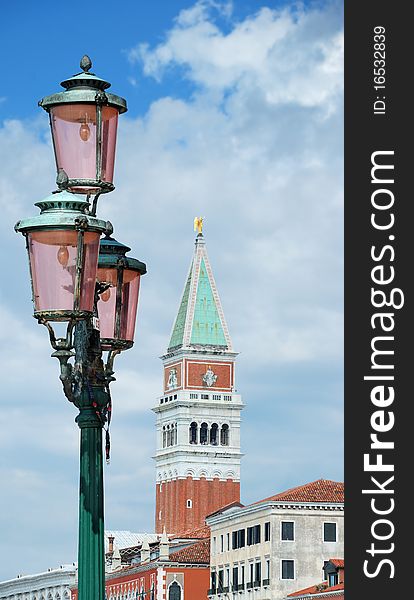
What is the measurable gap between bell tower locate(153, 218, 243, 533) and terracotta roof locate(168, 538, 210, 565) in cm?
3935

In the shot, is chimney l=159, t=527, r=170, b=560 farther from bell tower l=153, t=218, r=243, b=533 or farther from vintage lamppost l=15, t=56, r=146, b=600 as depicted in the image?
vintage lamppost l=15, t=56, r=146, b=600

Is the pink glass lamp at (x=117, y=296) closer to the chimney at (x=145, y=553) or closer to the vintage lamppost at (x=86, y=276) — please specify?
the vintage lamppost at (x=86, y=276)

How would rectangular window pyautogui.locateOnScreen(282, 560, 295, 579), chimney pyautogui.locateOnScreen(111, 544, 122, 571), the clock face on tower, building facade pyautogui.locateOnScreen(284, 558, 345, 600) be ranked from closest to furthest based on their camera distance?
building facade pyautogui.locateOnScreen(284, 558, 345, 600) → rectangular window pyautogui.locateOnScreen(282, 560, 295, 579) → chimney pyautogui.locateOnScreen(111, 544, 122, 571) → the clock face on tower

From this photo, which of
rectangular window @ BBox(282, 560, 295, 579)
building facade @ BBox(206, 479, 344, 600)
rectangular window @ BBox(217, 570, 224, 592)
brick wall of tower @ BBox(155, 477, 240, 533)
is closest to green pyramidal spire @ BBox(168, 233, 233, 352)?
brick wall of tower @ BBox(155, 477, 240, 533)

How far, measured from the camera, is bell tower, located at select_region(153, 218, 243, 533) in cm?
13000

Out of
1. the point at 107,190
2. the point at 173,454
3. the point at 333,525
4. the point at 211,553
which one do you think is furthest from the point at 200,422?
the point at 107,190

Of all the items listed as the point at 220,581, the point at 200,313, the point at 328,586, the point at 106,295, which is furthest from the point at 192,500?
the point at 106,295

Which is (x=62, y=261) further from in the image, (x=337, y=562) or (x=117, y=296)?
(x=337, y=562)

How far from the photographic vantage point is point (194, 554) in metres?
88.7

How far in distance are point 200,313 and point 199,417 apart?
27.0 feet

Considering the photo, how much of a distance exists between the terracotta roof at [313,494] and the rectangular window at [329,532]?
1088 mm

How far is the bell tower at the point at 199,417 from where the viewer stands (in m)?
130

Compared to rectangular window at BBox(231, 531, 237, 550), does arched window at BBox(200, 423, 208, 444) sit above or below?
above

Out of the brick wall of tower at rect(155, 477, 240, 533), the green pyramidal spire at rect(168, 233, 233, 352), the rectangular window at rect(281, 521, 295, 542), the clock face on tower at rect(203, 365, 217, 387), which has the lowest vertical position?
the rectangular window at rect(281, 521, 295, 542)
